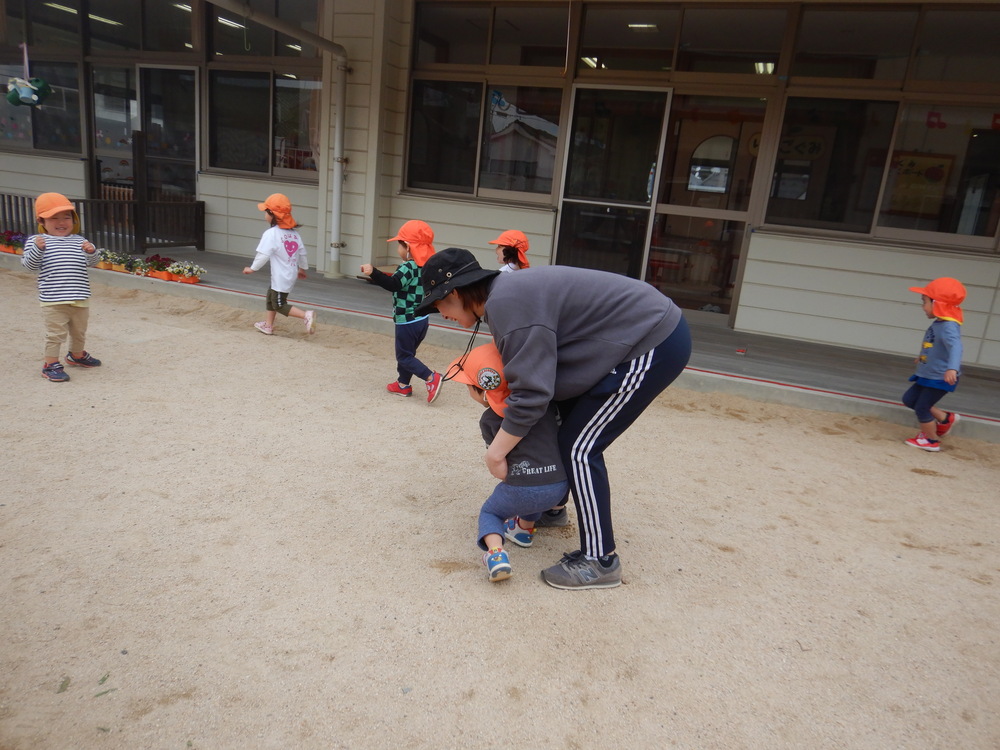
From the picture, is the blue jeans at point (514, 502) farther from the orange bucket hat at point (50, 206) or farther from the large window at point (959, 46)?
the large window at point (959, 46)

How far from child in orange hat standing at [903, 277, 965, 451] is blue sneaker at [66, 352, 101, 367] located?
6.15m

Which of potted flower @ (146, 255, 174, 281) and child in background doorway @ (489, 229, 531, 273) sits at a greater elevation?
child in background doorway @ (489, 229, 531, 273)

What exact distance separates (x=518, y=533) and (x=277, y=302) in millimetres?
4209

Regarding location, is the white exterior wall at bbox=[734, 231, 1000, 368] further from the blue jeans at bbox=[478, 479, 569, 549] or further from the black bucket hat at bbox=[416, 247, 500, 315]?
the black bucket hat at bbox=[416, 247, 500, 315]

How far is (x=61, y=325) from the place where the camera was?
4887 millimetres

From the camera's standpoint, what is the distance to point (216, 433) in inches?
165

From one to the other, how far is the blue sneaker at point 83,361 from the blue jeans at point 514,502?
153 inches

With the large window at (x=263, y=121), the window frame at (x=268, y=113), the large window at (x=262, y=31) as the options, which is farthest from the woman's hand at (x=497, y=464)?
the large window at (x=262, y=31)

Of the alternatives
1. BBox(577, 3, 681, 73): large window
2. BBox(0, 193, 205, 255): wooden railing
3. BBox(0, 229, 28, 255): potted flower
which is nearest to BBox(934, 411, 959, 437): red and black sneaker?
BBox(577, 3, 681, 73): large window

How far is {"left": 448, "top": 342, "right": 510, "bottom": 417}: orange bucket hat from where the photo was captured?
2.57 meters

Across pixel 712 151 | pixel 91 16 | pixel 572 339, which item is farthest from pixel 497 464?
pixel 91 16

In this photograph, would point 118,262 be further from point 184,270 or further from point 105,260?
point 184,270

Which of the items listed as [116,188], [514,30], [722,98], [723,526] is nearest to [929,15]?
[722,98]

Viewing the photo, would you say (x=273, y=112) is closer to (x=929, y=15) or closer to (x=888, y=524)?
(x=929, y=15)
